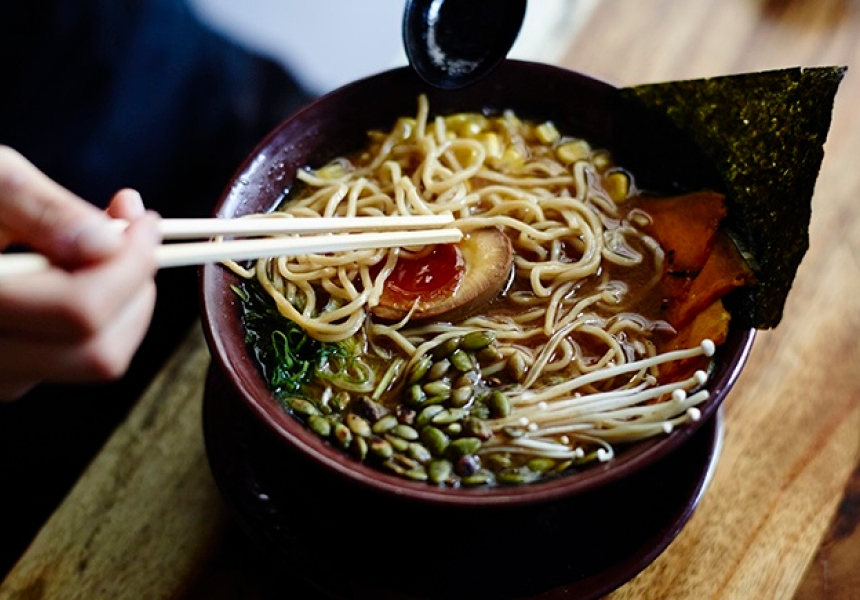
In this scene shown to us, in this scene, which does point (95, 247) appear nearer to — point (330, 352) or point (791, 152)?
point (330, 352)

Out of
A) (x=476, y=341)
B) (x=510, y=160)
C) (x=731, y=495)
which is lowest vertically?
(x=731, y=495)

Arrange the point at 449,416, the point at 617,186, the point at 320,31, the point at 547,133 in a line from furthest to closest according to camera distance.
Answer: the point at 320,31, the point at 547,133, the point at 617,186, the point at 449,416

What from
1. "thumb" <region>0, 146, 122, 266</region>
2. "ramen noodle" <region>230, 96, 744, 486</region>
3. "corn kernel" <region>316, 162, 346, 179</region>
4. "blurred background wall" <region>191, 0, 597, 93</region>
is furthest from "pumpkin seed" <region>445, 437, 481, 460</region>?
"blurred background wall" <region>191, 0, 597, 93</region>

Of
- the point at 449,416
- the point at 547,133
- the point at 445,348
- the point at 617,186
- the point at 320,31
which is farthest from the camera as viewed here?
the point at 320,31

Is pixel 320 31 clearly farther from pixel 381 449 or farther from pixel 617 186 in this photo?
pixel 381 449

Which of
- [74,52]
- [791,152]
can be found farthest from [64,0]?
[791,152]

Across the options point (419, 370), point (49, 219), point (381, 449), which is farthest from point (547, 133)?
point (49, 219)
